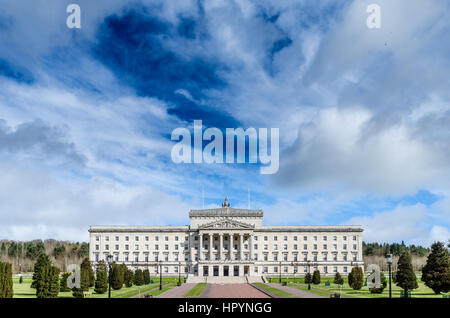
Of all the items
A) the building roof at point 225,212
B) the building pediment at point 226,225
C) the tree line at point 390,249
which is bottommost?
the tree line at point 390,249

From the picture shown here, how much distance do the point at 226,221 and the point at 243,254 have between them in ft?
32.4

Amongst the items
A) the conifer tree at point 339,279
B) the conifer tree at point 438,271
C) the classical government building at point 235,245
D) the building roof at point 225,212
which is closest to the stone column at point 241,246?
the classical government building at point 235,245

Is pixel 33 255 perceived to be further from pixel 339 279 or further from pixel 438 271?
pixel 438 271

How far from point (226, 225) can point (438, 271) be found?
64.5 metres

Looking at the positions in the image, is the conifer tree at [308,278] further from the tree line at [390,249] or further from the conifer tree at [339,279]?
the tree line at [390,249]

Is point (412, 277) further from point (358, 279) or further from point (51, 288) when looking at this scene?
point (51, 288)

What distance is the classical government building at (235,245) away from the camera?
111562mm

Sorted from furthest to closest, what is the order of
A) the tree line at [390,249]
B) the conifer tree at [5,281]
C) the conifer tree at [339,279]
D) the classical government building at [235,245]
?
the tree line at [390,249] → the classical government building at [235,245] → the conifer tree at [339,279] → the conifer tree at [5,281]

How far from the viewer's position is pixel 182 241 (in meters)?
114

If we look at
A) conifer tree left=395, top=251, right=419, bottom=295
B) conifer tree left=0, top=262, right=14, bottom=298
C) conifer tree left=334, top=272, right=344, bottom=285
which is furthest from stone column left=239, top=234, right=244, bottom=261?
conifer tree left=0, top=262, right=14, bottom=298

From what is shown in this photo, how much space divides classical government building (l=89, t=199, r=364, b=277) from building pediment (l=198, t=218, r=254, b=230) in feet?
3.81

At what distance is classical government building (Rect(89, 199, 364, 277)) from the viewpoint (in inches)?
4392

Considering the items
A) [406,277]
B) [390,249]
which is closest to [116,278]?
[406,277]

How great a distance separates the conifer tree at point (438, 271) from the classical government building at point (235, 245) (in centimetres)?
6200
